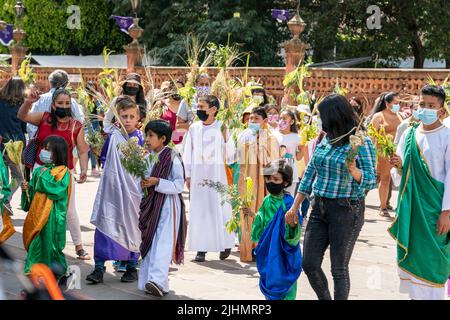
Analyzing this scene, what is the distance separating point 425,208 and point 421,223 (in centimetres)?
12

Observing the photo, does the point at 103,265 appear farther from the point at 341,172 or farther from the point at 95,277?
the point at 341,172

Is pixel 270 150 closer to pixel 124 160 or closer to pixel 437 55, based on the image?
pixel 124 160

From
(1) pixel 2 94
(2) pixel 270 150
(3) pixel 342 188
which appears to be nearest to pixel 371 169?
(3) pixel 342 188

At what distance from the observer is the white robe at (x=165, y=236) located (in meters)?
7.74

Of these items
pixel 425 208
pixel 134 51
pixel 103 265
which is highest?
pixel 134 51

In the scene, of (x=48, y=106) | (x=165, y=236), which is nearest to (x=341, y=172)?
(x=165, y=236)

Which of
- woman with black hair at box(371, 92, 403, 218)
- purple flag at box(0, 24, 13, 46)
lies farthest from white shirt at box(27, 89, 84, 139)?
purple flag at box(0, 24, 13, 46)

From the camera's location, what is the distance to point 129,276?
8422mm

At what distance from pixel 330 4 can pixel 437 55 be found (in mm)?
3847

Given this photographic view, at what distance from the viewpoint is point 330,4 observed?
3022cm

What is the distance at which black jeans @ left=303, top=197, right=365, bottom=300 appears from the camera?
643 cm

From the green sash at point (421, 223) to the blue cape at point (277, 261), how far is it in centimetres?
83

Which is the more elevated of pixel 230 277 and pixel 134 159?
pixel 134 159

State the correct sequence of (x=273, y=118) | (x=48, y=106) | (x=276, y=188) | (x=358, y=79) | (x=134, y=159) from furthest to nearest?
(x=358, y=79) → (x=273, y=118) → (x=48, y=106) → (x=134, y=159) → (x=276, y=188)
